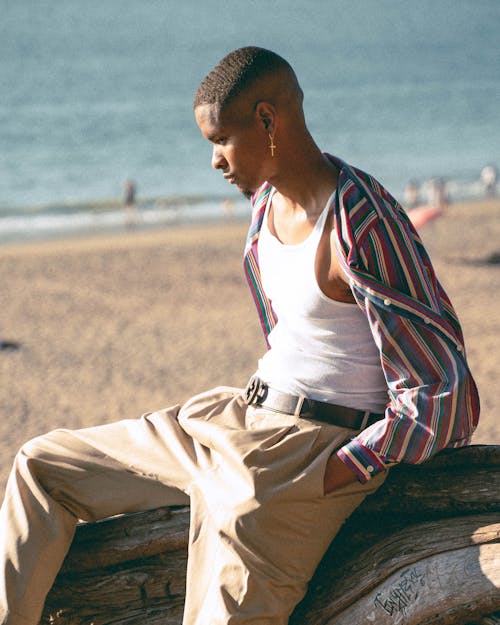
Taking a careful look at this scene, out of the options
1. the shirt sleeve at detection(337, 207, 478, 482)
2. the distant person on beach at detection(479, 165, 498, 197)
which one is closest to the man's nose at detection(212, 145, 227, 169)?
the shirt sleeve at detection(337, 207, 478, 482)

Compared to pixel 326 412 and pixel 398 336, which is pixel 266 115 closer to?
pixel 398 336

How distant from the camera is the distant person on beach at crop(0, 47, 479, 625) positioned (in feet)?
8.67

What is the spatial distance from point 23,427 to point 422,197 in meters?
22.8

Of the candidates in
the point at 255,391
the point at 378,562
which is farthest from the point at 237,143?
the point at 378,562

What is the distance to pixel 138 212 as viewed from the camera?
89.8 ft

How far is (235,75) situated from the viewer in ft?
9.00

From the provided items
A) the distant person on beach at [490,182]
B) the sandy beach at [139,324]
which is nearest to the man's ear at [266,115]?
the sandy beach at [139,324]

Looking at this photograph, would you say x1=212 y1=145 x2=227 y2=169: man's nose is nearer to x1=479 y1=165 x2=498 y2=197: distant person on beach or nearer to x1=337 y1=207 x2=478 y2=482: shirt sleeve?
x1=337 y1=207 x2=478 y2=482: shirt sleeve

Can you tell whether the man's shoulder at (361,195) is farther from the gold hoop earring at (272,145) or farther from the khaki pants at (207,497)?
the khaki pants at (207,497)

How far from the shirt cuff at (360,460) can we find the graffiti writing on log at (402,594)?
301 mm

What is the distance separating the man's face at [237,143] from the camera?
2.74 m

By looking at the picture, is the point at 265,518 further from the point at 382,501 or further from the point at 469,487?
the point at 469,487

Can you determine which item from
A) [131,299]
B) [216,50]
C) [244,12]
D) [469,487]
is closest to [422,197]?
[131,299]

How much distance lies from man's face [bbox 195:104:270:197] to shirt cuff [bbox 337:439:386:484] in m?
0.78
